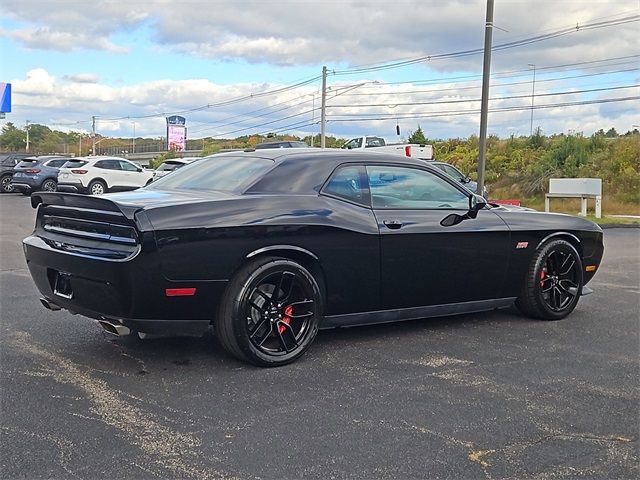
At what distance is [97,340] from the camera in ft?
16.8

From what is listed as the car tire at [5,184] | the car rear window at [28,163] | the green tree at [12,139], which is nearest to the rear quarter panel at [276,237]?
the car rear window at [28,163]

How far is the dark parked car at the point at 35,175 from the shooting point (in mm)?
24245

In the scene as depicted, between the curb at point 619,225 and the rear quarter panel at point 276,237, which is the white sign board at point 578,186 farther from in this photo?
the rear quarter panel at point 276,237

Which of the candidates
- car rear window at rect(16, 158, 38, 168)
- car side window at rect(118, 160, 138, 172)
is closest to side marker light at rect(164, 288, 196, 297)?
car side window at rect(118, 160, 138, 172)

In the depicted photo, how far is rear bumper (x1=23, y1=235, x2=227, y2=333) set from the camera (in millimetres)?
4113

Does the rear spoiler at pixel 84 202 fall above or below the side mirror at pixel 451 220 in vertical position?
above

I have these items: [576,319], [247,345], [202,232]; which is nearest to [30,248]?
[202,232]

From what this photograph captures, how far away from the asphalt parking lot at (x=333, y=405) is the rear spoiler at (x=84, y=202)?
103cm

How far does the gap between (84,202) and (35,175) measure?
71.0ft

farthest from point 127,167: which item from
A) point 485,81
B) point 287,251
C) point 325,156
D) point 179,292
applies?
point 179,292

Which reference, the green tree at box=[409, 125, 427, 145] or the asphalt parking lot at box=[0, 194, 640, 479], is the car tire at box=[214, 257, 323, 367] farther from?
the green tree at box=[409, 125, 427, 145]

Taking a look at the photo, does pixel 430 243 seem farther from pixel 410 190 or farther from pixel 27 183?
pixel 27 183

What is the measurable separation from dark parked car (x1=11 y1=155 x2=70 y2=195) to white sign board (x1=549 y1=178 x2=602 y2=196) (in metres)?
16.7

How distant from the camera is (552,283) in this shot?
6.14m
